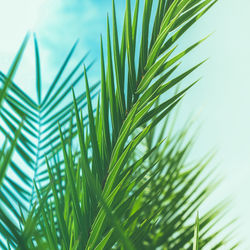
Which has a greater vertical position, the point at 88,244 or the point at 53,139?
the point at 53,139

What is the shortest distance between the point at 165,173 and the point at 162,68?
0.82 feet

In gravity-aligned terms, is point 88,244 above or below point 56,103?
below

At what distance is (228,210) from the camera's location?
1.41 feet

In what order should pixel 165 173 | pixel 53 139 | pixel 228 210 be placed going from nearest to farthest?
pixel 228 210
pixel 165 173
pixel 53 139

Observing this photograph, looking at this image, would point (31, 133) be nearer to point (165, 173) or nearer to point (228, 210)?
point (165, 173)

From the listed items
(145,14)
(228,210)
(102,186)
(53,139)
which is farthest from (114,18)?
(53,139)

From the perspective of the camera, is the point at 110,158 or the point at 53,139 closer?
the point at 110,158

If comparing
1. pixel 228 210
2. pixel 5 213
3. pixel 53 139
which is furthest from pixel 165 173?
pixel 5 213

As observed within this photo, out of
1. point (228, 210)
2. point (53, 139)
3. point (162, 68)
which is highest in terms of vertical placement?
point (53, 139)

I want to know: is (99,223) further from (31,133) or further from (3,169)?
(31,133)

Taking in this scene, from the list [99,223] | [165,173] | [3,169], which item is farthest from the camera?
[165,173]

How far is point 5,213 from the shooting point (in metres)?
0.14

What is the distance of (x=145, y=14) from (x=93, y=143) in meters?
0.13

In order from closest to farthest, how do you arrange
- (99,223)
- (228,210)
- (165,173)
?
(99,223) → (228,210) → (165,173)
